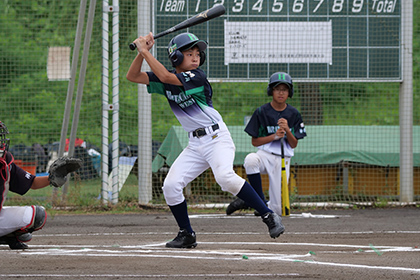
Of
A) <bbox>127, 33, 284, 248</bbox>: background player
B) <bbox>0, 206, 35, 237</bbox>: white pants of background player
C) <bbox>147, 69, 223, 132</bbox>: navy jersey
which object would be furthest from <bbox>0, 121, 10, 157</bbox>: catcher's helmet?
<bbox>147, 69, 223, 132</bbox>: navy jersey

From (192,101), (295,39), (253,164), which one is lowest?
(253,164)

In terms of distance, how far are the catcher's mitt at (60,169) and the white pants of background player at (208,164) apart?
2.96 ft

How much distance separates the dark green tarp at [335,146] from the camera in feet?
43.3

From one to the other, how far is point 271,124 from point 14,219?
438cm

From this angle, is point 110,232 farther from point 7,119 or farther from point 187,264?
point 7,119

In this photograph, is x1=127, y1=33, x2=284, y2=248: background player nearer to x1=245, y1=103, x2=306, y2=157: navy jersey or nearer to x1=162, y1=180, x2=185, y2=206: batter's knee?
x1=162, y1=180, x2=185, y2=206: batter's knee

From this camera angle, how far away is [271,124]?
376 inches

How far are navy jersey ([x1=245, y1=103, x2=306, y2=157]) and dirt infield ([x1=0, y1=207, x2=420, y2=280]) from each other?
1.05 metres

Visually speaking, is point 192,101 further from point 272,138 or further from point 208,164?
point 272,138

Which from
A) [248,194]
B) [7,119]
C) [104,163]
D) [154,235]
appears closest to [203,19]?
[248,194]

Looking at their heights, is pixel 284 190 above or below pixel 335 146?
below

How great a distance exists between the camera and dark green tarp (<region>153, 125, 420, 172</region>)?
13.2 m

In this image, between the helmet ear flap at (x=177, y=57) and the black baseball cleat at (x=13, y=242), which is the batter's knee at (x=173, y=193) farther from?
the black baseball cleat at (x=13, y=242)

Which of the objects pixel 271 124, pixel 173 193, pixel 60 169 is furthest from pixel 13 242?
pixel 271 124
